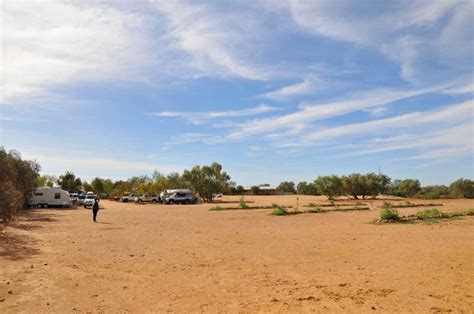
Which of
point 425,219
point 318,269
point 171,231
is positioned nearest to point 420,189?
point 425,219

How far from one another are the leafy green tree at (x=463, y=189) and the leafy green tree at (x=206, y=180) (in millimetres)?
40646

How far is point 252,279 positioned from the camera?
1033 cm

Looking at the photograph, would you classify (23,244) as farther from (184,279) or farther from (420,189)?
(420,189)

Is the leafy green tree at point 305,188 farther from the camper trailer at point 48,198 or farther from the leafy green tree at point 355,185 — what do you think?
the camper trailer at point 48,198

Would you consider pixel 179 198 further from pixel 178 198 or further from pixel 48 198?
pixel 48 198

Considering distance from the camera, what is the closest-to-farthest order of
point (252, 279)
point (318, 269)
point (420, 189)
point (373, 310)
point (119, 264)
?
point (373, 310) → point (252, 279) → point (318, 269) → point (119, 264) → point (420, 189)

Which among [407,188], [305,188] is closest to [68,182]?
[305,188]

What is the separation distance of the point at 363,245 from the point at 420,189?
3143 inches

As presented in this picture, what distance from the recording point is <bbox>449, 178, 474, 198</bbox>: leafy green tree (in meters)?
73.4

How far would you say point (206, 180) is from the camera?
75750mm

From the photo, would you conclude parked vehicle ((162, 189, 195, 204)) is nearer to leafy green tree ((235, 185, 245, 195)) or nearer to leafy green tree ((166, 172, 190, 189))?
leafy green tree ((166, 172, 190, 189))

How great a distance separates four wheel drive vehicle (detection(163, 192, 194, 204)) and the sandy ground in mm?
46627

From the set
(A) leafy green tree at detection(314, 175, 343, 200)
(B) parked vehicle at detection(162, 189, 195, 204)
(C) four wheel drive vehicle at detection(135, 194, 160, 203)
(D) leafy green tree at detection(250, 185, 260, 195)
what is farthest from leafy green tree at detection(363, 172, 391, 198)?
(D) leafy green tree at detection(250, 185, 260, 195)

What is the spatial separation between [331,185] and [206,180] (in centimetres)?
2227
